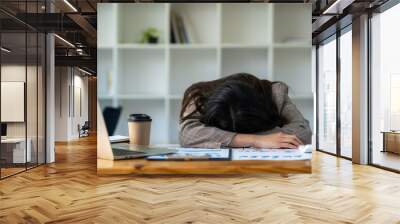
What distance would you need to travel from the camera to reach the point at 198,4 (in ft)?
6.63

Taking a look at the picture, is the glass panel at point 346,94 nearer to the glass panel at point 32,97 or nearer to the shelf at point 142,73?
the glass panel at point 32,97

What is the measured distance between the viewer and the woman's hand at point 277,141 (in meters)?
1.89

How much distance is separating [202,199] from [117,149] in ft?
6.59

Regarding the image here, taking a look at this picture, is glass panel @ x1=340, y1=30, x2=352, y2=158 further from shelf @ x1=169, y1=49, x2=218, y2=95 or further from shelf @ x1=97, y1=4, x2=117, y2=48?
shelf @ x1=97, y1=4, x2=117, y2=48

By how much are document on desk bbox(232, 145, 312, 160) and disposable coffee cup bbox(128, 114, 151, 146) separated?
0.44 m

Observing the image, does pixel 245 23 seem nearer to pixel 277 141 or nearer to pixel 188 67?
pixel 188 67

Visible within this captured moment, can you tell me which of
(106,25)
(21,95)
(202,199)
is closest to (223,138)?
(106,25)

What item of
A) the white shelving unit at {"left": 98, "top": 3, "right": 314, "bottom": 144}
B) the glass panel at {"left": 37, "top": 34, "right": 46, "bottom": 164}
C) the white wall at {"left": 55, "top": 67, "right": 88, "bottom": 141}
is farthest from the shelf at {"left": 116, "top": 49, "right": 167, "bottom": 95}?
the white wall at {"left": 55, "top": 67, "right": 88, "bottom": 141}

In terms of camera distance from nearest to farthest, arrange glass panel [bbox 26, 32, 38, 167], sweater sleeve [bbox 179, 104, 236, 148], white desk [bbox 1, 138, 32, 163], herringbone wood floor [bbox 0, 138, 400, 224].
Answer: sweater sleeve [bbox 179, 104, 236, 148] → herringbone wood floor [bbox 0, 138, 400, 224] → white desk [bbox 1, 138, 32, 163] → glass panel [bbox 26, 32, 38, 167]

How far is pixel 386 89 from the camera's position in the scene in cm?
611

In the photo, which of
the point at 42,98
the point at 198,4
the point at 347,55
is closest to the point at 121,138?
the point at 198,4

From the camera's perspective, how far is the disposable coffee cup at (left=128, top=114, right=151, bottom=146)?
6.73 feet

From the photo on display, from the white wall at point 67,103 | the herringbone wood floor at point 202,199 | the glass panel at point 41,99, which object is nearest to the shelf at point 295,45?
the herringbone wood floor at point 202,199

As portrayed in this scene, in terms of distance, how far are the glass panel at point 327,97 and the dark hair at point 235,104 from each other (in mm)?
6042
